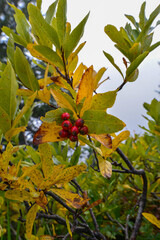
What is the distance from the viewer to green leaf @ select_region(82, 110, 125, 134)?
15.9 inches

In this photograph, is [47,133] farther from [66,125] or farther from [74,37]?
[74,37]

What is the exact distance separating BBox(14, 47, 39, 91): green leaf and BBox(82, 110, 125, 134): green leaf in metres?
0.18

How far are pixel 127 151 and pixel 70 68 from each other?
809 millimetres

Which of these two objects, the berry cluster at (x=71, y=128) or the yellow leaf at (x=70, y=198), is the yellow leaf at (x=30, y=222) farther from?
the berry cluster at (x=71, y=128)

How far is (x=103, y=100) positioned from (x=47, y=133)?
145 mm

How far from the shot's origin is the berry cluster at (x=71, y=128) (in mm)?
432

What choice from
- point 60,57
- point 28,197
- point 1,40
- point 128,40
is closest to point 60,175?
point 28,197

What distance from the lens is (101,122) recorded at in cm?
41

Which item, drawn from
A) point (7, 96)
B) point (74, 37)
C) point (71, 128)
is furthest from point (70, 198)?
point (74, 37)

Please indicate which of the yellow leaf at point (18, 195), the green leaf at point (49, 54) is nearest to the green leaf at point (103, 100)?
the green leaf at point (49, 54)

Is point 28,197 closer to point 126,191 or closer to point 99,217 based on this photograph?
point 99,217

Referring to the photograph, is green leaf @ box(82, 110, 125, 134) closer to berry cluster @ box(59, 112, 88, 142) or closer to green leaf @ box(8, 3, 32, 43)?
berry cluster @ box(59, 112, 88, 142)

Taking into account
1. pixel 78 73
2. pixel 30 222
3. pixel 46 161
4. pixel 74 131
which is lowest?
pixel 30 222

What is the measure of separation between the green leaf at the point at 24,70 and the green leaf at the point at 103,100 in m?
0.17
